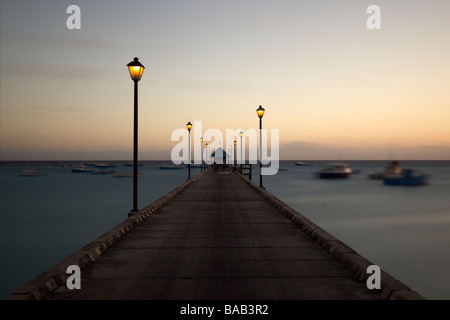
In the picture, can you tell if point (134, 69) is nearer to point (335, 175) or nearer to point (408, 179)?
point (408, 179)

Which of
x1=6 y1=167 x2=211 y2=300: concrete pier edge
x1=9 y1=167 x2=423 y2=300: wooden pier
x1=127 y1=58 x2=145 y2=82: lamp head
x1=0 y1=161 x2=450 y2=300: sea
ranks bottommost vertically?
x1=0 y1=161 x2=450 y2=300: sea

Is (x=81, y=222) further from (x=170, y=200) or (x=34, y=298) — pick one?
(x=34, y=298)

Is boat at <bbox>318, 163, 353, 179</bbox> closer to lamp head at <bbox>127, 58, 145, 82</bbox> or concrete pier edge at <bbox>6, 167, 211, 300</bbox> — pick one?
lamp head at <bbox>127, 58, 145, 82</bbox>

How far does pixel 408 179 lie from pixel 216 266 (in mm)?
67878

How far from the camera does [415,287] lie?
43.1 feet

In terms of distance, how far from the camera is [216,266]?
20.7 feet

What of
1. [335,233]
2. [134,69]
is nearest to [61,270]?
[134,69]

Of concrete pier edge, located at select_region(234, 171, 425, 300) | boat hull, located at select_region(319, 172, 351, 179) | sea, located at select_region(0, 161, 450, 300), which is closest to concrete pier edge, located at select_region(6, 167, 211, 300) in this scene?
concrete pier edge, located at select_region(234, 171, 425, 300)

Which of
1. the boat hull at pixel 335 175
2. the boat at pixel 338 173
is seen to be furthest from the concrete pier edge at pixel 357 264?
the boat at pixel 338 173

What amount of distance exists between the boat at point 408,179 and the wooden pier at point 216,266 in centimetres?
6161

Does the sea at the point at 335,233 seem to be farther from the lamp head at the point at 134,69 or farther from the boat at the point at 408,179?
the boat at the point at 408,179

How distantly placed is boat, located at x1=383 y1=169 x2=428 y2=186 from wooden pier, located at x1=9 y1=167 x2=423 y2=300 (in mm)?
61612

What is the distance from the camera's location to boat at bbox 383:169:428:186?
6175cm
